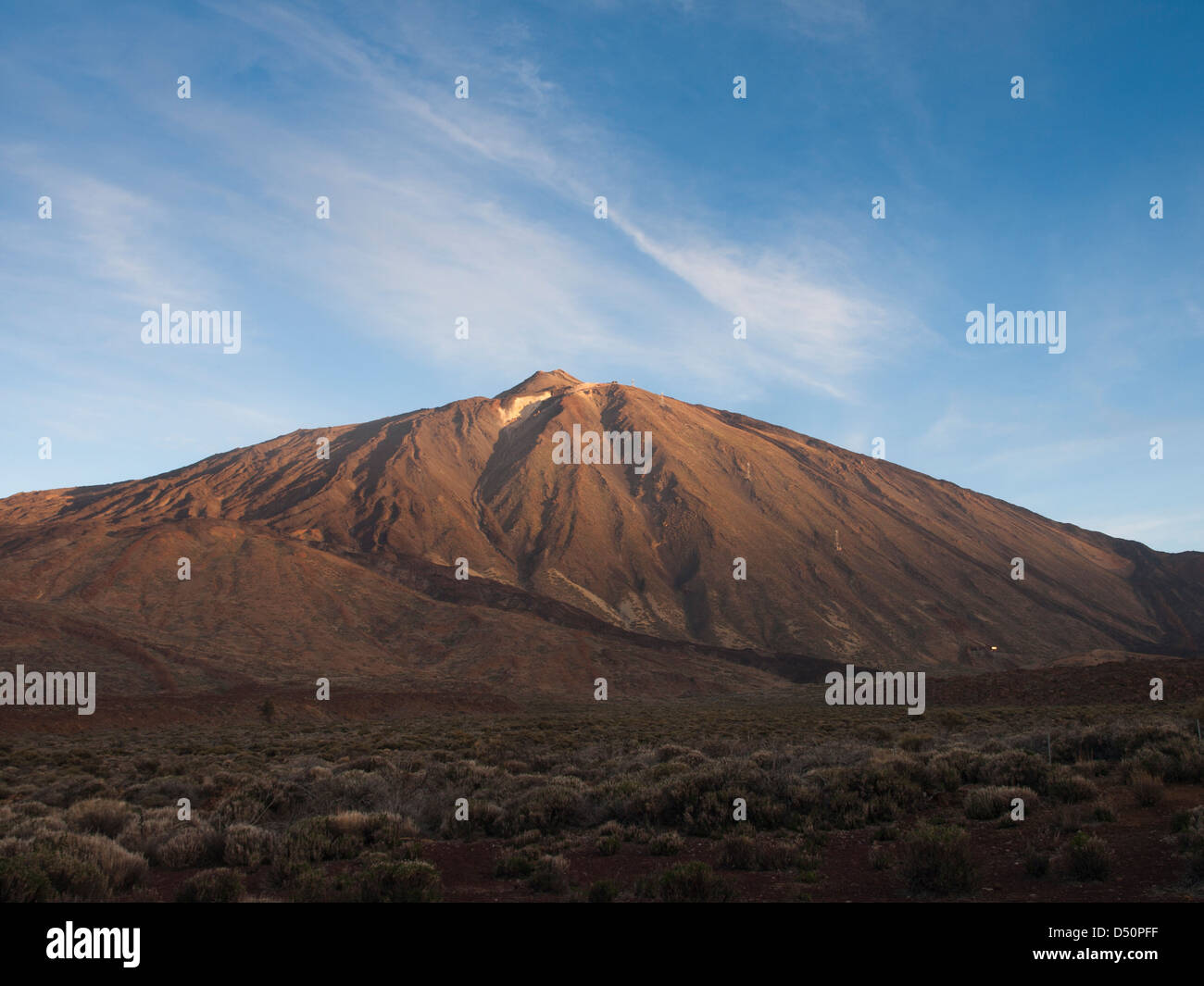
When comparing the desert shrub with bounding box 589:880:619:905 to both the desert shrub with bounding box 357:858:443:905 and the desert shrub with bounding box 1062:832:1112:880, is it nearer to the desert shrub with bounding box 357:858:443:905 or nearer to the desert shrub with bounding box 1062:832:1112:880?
the desert shrub with bounding box 357:858:443:905

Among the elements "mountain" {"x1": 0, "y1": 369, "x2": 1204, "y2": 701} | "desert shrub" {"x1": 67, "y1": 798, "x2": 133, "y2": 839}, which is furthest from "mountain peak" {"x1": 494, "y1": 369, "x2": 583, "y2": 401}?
"desert shrub" {"x1": 67, "y1": 798, "x2": 133, "y2": 839}

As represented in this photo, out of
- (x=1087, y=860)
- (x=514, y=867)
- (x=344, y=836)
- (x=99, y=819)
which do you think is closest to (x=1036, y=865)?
(x=1087, y=860)

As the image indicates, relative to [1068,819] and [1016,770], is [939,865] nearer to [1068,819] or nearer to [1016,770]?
[1068,819]

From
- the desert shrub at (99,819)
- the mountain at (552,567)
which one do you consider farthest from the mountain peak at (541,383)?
the desert shrub at (99,819)

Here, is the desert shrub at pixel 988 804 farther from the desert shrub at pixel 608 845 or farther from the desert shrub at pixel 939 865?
the desert shrub at pixel 608 845
